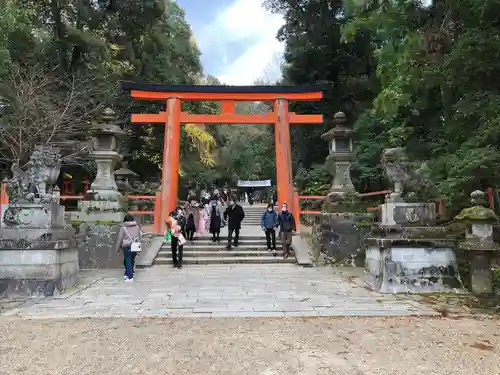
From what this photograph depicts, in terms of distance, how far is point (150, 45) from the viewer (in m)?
21.4

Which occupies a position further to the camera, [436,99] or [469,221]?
[436,99]

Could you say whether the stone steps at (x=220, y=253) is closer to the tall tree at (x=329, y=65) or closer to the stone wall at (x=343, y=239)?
the stone wall at (x=343, y=239)

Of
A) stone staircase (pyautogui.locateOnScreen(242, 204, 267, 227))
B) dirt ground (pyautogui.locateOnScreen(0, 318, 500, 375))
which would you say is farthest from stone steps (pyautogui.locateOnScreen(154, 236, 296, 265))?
stone staircase (pyautogui.locateOnScreen(242, 204, 267, 227))

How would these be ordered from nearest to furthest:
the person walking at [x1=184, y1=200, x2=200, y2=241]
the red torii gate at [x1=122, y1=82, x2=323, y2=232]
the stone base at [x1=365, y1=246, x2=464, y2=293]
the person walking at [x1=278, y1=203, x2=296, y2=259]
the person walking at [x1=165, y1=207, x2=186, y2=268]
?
the stone base at [x1=365, y1=246, x2=464, y2=293] < the person walking at [x1=165, y1=207, x2=186, y2=268] < the person walking at [x1=278, y1=203, x2=296, y2=259] < the person walking at [x1=184, y1=200, x2=200, y2=241] < the red torii gate at [x1=122, y1=82, x2=323, y2=232]

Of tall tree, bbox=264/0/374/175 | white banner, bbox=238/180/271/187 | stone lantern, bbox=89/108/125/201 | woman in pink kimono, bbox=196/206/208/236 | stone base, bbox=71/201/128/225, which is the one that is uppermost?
tall tree, bbox=264/0/374/175

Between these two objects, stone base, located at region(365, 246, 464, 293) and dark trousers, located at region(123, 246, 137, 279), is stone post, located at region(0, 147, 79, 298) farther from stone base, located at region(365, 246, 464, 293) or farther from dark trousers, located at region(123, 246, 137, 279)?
stone base, located at region(365, 246, 464, 293)

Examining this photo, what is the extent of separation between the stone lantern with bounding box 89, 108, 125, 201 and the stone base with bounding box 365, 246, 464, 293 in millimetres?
6838

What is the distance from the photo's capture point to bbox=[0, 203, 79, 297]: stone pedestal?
6.64m

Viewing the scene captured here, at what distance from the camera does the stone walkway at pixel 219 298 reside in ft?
18.2

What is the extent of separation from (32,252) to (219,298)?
3.19 meters

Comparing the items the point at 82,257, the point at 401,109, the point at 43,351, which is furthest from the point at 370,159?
the point at 43,351

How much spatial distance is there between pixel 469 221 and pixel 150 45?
62.2 ft

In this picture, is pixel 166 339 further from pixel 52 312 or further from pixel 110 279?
pixel 110 279

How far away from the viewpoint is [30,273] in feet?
22.1
